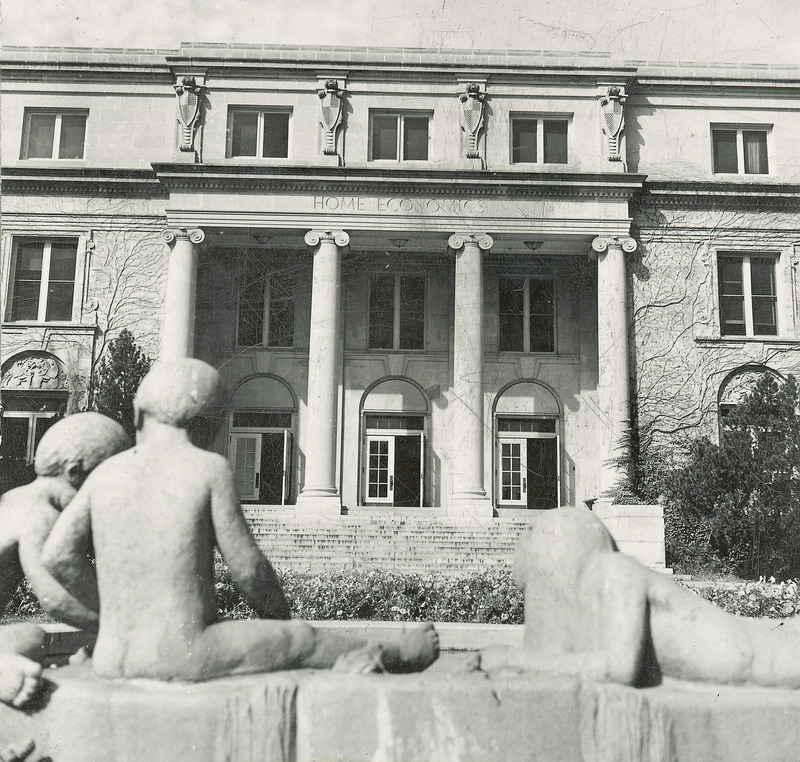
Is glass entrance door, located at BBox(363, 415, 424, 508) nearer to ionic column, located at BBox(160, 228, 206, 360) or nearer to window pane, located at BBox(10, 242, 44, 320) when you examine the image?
ionic column, located at BBox(160, 228, 206, 360)

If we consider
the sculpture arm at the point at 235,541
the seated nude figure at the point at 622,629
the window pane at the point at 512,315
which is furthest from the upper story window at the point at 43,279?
the seated nude figure at the point at 622,629

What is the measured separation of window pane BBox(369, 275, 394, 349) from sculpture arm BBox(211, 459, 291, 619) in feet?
79.1

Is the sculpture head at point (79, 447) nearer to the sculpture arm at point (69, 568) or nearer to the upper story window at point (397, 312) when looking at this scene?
the sculpture arm at point (69, 568)

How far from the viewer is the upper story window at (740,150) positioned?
26266 millimetres

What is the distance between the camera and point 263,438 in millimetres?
26516

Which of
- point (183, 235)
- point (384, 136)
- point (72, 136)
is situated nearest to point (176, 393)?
point (183, 235)

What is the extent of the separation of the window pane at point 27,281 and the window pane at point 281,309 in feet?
23.1

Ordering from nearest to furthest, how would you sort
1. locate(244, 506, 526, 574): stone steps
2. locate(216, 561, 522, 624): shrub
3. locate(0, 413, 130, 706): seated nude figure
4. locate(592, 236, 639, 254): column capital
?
locate(0, 413, 130, 706): seated nude figure, locate(216, 561, 522, 624): shrub, locate(244, 506, 526, 574): stone steps, locate(592, 236, 639, 254): column capital

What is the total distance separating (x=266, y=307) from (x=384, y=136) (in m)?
6.59

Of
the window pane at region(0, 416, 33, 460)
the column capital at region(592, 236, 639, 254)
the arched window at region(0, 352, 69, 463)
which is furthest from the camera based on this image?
the column capital at region(592, 236, 639, 254)

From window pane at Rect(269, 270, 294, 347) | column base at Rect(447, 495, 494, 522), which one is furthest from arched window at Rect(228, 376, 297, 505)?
column base at Rect(447, 495, 494, 522)

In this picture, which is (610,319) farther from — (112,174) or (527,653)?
(527,653)

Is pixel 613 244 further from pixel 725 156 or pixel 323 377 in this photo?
pixel 323 377

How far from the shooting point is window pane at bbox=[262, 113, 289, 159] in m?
25.6
